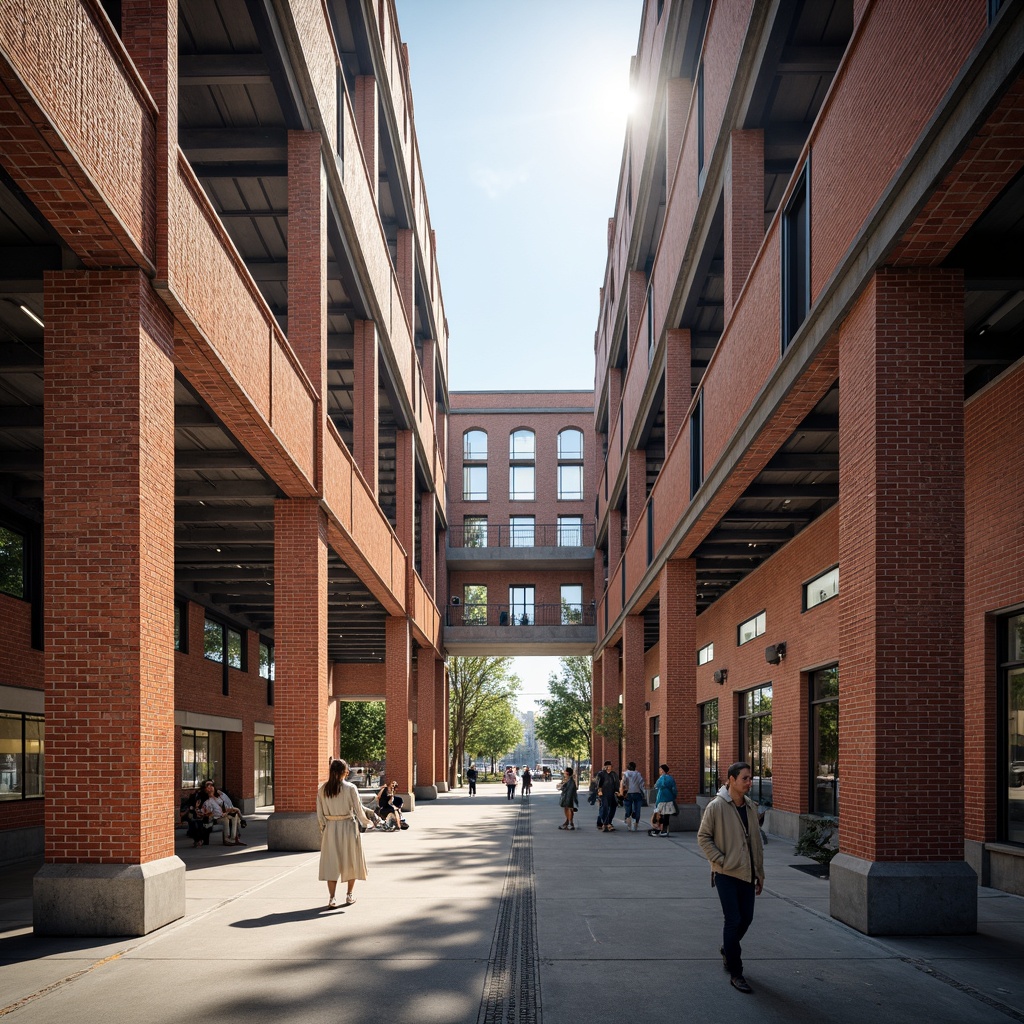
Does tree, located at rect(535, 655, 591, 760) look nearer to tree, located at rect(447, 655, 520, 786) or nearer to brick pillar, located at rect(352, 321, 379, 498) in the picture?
tree, located at rect(447, 655, 520, 786)

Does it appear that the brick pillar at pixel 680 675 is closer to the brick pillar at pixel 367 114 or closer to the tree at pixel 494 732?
the brick pillar at pixel 367 114

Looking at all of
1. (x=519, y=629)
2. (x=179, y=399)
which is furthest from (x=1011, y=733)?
(x=519, y=629)

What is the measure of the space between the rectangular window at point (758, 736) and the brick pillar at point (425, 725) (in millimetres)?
14703

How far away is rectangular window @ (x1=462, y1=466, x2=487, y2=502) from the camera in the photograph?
5662 cm

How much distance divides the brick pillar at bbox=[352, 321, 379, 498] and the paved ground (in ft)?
36.1

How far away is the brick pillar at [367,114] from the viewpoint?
920 inches

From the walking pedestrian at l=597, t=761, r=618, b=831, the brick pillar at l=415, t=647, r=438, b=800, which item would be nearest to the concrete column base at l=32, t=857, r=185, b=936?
the walking pedestrian at l=597, t=761, r=618, b=831

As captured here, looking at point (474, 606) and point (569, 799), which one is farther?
point (474, 606)

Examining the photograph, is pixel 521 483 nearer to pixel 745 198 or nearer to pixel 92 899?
pixel 745 198

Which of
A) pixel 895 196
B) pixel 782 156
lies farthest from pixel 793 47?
pixel 895 196

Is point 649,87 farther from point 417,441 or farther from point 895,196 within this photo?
point 895,196

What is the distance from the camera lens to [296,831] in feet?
56.4

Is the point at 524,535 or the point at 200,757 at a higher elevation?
the point at 524,535

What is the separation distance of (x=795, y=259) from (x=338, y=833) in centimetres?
854
